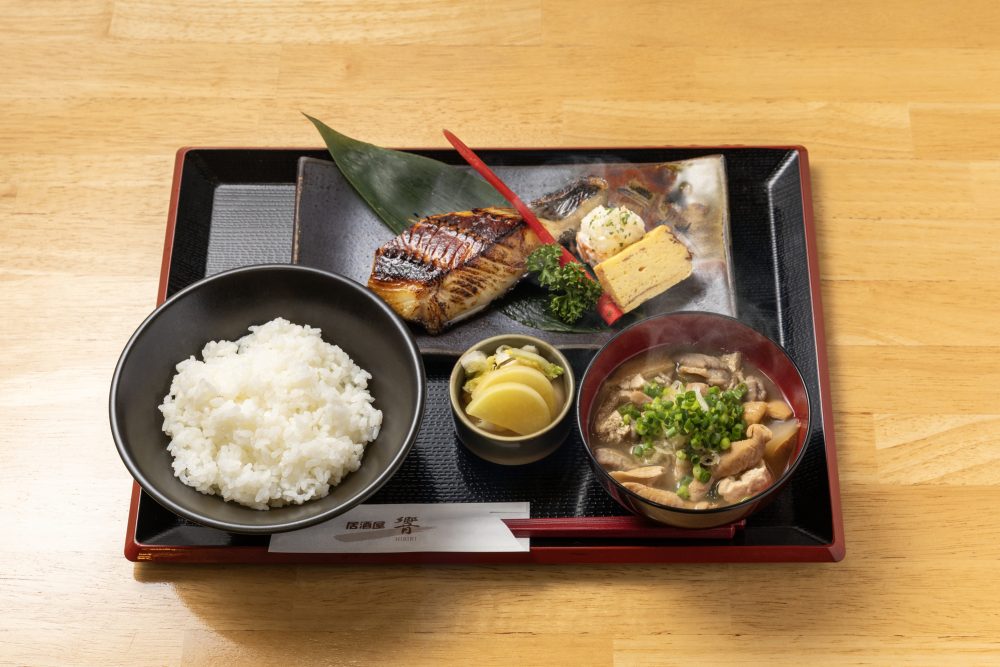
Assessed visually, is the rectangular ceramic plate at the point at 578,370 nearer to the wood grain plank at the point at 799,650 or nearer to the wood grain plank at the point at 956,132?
the wood grain plank at the point at 799,650

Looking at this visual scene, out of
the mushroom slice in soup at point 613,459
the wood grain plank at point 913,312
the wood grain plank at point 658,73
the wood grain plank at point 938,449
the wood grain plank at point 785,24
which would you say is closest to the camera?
the mushroom slice in soup at point 613,459

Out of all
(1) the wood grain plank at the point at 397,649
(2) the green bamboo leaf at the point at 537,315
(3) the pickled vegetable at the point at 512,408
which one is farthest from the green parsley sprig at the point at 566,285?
(1) the wood grain plank at the point at 397,649

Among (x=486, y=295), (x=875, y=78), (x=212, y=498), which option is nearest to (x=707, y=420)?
(x=486, y=295)

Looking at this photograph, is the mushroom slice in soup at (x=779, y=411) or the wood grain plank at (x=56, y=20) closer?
the mushroom slice in soup at (x=779, y=411)

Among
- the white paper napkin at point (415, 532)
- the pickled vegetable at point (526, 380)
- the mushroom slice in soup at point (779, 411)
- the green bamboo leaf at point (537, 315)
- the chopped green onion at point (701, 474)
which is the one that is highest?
the pickled vegetable at point (526, 380)

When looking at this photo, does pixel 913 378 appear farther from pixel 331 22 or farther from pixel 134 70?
pixel 134 70
